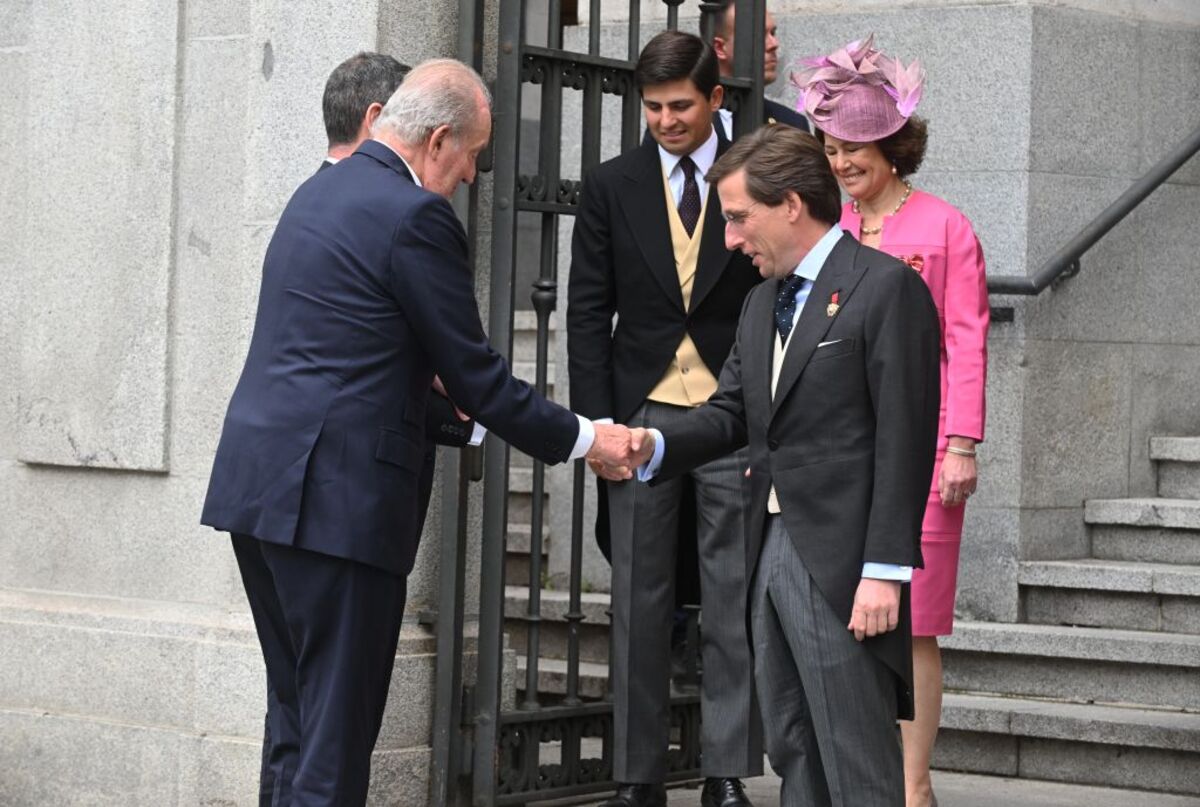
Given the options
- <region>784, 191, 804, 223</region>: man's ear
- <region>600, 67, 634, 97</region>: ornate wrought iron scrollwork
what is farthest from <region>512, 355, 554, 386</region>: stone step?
<region>784, 191, 804, 223</region>: man's ear

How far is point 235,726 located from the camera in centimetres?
639

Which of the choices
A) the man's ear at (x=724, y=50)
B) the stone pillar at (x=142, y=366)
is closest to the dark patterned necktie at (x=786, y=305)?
the stone pillar at (x=142, y=366)

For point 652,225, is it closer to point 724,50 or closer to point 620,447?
point 724,50

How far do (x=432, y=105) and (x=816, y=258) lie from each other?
36.6 inches

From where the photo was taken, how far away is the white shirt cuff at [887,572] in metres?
4.46

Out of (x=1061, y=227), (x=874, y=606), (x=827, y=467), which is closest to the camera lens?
(x=874, y=606)

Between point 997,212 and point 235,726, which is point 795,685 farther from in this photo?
point 997,212

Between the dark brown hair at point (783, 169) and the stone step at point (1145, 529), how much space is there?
3.41 metres

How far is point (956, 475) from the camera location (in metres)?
5.92

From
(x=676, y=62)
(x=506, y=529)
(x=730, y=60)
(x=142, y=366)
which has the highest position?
(x=730, y=60)

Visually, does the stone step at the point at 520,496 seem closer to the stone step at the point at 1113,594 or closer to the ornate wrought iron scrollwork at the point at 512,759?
the stone step at the point at 1113,594

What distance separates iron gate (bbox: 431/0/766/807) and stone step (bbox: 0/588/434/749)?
0.12 m

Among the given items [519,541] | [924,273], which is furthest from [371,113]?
[519,541]

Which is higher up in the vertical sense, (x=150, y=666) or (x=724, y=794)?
(x=150, y=666)
